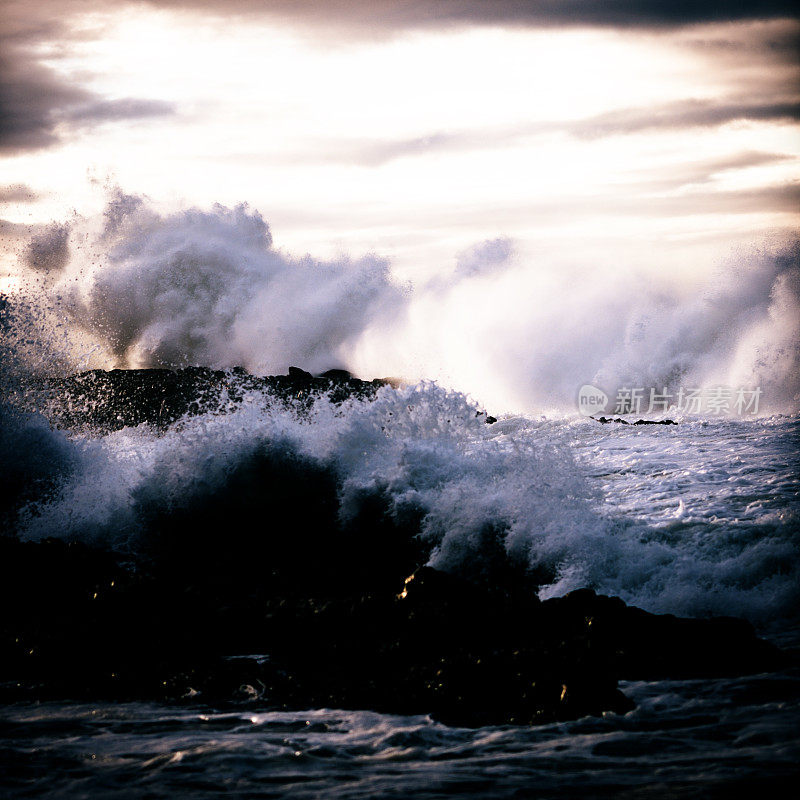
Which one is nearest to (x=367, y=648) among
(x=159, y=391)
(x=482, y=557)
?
(x=482, y=557)

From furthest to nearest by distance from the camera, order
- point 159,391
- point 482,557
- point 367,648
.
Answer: point 159,391
point 482,557
point 367,648

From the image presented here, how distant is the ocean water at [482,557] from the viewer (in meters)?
3.39

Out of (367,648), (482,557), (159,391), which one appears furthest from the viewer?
(159,391)

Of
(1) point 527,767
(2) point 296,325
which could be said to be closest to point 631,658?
(1) point 527,767

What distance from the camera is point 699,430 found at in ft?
33.7

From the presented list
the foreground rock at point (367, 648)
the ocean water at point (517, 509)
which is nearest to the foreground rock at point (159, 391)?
the ocean water at point (517, 509)

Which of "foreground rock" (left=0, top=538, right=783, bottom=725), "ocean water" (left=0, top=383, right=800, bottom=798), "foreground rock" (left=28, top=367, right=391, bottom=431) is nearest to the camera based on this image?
"ocean water" (left=0, top=383, right=800, bottom=798)

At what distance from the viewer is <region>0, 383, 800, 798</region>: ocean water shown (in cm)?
339

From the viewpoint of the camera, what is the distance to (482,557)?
265 inches

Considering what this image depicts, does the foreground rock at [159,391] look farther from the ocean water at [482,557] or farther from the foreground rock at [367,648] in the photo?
the foreground rock at [367,648]

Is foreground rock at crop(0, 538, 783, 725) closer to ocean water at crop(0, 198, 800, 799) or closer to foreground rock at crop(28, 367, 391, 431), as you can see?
ocean water at crop(0, 198, 800, 799)

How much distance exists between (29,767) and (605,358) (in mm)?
15609

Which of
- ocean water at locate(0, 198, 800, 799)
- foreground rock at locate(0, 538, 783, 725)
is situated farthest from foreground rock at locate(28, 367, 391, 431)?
foreground rock at locate(0, 538, 783, 725)

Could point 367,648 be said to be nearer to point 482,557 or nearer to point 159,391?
point 482,557
